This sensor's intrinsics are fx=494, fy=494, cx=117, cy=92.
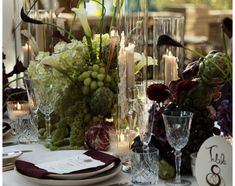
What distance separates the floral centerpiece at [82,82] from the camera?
58.1 inches

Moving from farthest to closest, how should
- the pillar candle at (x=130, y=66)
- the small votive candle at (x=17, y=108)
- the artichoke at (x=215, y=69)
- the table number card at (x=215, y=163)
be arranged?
the small votive candle at (x=17, y=108) < the pillar candle at (x=130, y=66) < the artichoke at (x=215, y=69) < the table number card at (x=215, y=163)

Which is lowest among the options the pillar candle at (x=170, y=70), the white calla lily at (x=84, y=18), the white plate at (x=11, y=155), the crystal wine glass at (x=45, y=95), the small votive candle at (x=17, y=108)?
the white plate at (x=11, y=155)

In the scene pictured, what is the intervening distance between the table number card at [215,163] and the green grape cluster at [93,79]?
494 mm

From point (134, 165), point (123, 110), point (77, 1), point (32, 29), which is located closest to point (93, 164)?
point (134, 165)

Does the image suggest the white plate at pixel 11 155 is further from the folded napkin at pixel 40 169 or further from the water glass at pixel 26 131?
the water glass at pixel 26 131

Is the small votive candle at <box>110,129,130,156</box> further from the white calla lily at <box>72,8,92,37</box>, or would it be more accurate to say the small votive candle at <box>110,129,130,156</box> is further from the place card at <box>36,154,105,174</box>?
the white calla lily at <box>72,8,92,37</box>

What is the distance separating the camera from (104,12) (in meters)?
1.54

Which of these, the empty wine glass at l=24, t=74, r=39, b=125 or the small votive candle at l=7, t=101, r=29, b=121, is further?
the small votive candle at l=7, t=101, r=29, b=121

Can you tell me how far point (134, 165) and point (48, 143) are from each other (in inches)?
17.2

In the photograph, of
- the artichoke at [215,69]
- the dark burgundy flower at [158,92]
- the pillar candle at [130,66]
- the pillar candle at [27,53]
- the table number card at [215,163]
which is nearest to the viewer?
the table number card at [215,163]

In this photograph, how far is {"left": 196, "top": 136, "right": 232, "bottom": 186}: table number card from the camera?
1.01 m

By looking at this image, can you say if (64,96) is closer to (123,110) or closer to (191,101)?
(123,110)

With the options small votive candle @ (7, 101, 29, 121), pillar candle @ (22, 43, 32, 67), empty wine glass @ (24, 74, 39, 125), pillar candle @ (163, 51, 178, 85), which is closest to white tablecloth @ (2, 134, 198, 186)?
empty wine glass @ (24, 74, 39, 125)

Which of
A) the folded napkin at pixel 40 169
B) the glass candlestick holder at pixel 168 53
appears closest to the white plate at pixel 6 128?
the folded napkin at pixel 40 169
